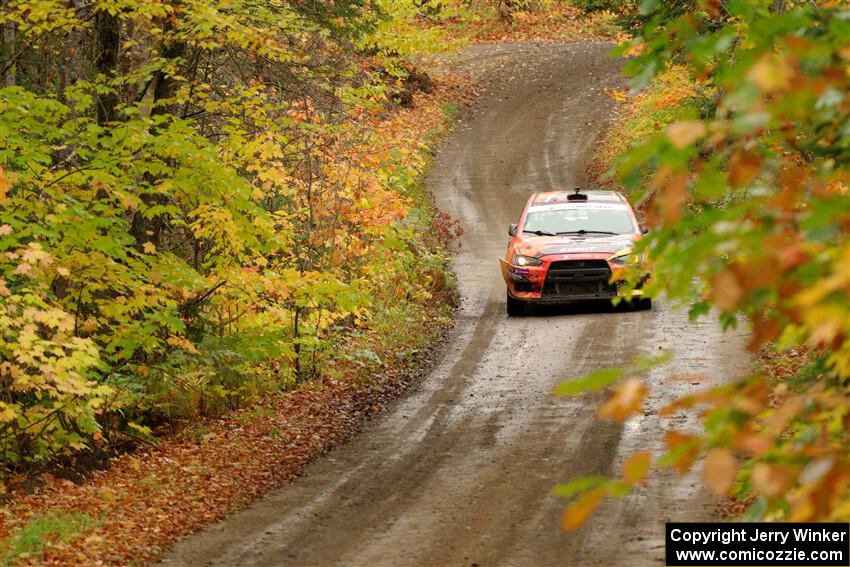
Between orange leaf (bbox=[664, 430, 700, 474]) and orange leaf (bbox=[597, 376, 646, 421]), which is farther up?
orange leaf (bbox=[597, 376, 646, 421])

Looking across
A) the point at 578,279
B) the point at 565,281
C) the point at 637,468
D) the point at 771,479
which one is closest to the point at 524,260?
the point at 565,281

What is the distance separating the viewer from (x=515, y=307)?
58.1 ft

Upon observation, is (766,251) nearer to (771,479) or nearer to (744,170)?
(744,170)

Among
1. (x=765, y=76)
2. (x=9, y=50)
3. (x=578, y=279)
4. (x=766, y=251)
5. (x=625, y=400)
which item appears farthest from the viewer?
(x=578, y=279)

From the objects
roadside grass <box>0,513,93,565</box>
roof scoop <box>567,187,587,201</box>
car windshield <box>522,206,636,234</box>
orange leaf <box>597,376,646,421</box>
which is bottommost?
roadside grass <box>0,513,93,565</box>

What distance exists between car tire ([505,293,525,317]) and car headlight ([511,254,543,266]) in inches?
27.0

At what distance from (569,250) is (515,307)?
1478mm

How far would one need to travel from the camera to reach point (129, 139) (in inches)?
427

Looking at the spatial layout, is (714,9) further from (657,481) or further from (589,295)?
(589,295)

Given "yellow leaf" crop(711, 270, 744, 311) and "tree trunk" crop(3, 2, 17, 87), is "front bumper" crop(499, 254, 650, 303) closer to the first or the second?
"tree trunk" crop(3, 2, 17, 87)

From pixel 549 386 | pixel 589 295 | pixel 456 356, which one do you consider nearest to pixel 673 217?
pixel 549 386

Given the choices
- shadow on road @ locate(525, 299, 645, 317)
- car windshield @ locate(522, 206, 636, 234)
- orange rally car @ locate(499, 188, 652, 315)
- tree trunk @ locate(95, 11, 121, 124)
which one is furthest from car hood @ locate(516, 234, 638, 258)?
tree trunk @ locate(95, 11, 121, 124)

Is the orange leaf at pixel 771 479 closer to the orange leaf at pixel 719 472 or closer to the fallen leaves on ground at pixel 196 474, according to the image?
the orange leaf at pixel 719 472

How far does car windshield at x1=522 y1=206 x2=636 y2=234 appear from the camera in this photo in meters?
17.5
